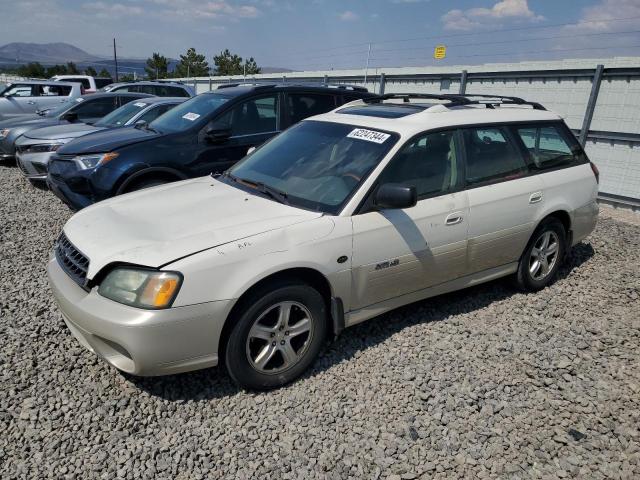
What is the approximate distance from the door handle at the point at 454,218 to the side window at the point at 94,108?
8.87 meters

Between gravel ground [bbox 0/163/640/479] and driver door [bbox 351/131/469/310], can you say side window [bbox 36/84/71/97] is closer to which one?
gravel ground [bbox 0/163/640/479]

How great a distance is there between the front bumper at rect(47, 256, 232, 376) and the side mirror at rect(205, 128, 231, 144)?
10.6ft

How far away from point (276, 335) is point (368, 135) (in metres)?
1.62

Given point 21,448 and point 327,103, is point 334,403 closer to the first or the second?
point 21,448

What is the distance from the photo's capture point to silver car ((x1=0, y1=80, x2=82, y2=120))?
12961mm

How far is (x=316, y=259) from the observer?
2877 mm

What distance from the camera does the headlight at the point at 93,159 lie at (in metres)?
5.33

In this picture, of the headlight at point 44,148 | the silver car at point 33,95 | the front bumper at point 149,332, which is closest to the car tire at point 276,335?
the front bumper at point 149,332

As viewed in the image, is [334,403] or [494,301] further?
[494,301]

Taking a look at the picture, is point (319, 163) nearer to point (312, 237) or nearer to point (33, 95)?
point (312, 237)

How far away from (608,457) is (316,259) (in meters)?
1.92

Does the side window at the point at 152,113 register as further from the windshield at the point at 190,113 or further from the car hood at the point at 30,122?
the car hood at the point at 30,122

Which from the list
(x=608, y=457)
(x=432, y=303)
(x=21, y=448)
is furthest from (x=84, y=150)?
(x=608, y=457)

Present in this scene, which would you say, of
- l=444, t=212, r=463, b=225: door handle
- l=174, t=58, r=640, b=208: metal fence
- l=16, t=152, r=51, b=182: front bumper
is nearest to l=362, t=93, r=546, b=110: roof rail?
l=444, t=212, r=463, b=225: door handle
